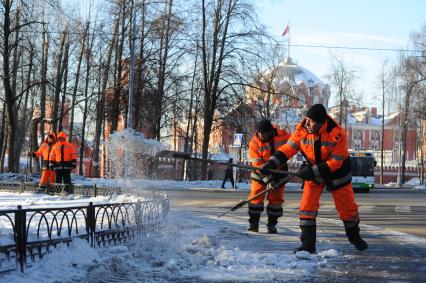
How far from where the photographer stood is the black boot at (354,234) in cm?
755

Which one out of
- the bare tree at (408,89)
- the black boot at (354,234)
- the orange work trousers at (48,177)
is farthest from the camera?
the bare tree at (408,89)

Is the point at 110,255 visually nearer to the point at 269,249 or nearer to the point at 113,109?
the point at 269,249

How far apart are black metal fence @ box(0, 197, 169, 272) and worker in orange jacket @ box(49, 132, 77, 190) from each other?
842cm

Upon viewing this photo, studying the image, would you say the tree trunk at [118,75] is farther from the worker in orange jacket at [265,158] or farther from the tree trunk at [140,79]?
the worker in orange jacket at [265,158]

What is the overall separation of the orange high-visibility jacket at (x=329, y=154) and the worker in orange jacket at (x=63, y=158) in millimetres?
10568

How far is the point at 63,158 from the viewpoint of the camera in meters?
16.8

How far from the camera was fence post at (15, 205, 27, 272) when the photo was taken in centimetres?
584

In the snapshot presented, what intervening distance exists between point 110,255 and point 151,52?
28.3m

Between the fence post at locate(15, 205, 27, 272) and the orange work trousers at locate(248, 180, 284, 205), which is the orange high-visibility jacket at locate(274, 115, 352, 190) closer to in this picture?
the orange work trousers at locate(248, 180, 284, 205)

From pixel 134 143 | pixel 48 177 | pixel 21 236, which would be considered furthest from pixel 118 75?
pixel 21 236

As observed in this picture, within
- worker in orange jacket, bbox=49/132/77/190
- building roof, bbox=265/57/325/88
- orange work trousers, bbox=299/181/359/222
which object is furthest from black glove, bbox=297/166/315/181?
building roof, bbox=265/57/325/88

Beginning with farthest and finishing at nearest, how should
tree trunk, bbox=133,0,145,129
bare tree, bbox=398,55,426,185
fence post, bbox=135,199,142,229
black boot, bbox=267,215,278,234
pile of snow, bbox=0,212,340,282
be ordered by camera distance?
bare tree, bbox=398,55,426,185 < tree trunk, bbox=133,0,145,129 < black boot, bbox=267,215,278,234 < fence post, bbox=135,199,142,229 < pile of snow, bbox=0,212,340,282

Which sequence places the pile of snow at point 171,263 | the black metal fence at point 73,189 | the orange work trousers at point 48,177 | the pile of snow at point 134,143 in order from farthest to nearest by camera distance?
1. the orange work trousers at point 48,177
2. the black metal fence at point 73,189
3. the pile of snow at point 134,143
4. the pile of snow at point 171,263

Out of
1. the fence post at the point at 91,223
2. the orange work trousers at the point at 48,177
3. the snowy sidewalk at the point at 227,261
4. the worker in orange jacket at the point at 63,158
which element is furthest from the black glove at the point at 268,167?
the orange work trousers at the point at 48,177
